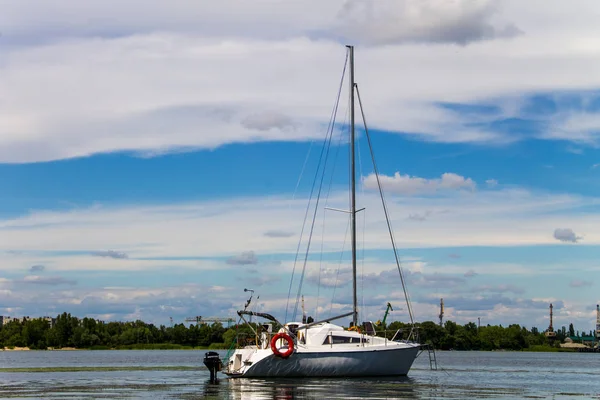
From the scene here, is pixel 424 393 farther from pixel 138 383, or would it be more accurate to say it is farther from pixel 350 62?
pixel 350 62

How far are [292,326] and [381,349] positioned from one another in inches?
253

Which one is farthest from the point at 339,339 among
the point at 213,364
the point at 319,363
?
the point at 213,364

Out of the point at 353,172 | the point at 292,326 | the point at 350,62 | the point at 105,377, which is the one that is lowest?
the point at 105,377

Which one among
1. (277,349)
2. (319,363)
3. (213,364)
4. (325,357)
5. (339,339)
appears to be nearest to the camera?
(277,349)

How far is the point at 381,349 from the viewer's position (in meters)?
59.8

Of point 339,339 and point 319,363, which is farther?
point 339,339

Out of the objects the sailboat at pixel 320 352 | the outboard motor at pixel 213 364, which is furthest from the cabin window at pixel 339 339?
the outboard motor at pixel 213 364

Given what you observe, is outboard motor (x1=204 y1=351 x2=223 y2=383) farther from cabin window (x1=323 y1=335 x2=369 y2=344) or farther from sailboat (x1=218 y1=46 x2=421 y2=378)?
cabin window (x1=323 y1=335 x2=369 y2=344)

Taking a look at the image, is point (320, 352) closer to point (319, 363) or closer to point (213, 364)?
point (319, 363)

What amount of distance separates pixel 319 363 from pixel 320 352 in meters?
0.78

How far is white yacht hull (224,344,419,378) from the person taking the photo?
58.7 m

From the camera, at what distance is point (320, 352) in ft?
193

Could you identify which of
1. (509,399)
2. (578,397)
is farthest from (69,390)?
(578,397)

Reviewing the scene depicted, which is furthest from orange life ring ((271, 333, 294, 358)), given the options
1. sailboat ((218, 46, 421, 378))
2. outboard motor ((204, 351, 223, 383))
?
outboard motor ((204, 351, 223, 383))
